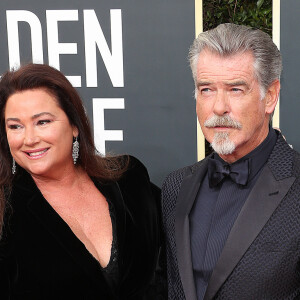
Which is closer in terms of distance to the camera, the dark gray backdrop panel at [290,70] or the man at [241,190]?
the man at [241,190]

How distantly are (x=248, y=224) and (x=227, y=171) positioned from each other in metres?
0.21

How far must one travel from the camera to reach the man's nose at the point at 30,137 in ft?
6.48

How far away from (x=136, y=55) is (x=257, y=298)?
162 centimetres

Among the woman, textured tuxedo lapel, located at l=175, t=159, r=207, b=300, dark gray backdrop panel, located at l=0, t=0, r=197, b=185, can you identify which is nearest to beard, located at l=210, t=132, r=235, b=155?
textured tuxedo lapel, located at l=175, t=159, r=207, b=300

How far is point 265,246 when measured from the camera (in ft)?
5.49

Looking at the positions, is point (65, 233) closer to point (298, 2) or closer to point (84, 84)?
point (84, 84)

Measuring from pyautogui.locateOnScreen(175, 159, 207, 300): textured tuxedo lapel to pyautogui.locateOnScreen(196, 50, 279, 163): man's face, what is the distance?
0.83 ft

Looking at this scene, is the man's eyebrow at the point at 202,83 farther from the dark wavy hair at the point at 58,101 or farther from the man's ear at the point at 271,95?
the dark wavy hair at the point at 58,101

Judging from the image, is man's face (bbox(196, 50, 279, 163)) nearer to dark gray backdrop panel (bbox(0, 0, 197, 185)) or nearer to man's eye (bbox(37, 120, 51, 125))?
man's eye (bbox(37, 120, 51, 125))

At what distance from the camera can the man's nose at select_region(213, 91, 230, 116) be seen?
175 cm

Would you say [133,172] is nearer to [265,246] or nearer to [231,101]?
[231,101]

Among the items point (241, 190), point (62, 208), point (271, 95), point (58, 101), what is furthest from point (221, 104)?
point (62, 208)

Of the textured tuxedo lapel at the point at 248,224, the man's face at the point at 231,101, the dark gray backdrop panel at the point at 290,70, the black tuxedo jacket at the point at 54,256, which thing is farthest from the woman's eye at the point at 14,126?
the dark gray backdrop panel at the point at 290,70

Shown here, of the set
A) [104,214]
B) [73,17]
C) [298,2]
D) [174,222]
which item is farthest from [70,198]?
[298,2]
